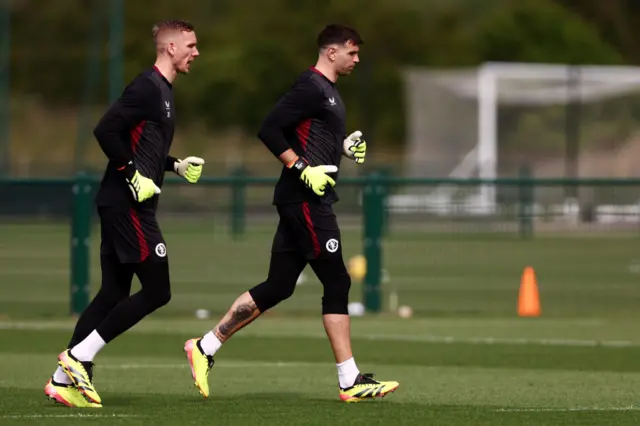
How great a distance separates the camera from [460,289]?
1995 cm

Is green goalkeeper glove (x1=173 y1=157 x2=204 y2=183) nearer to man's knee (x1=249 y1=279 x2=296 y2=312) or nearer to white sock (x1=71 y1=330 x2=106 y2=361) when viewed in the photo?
man's knee (x1=249 y1=279 x2=296 y2=312)

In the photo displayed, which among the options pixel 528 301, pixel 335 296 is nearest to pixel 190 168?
pixel 335 296

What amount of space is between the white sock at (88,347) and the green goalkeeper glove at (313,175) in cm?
152

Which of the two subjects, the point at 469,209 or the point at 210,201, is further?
the point at 210,201

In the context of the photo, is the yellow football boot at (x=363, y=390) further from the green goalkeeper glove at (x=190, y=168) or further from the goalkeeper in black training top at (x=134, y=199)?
the green goalkeeper glove at (x=190, y=168)

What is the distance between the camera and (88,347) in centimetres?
A: 982

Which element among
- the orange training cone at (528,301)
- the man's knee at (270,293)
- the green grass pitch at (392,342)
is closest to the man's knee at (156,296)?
the green grass pitch at (392,342)

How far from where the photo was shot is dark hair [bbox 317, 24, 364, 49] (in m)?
10.3

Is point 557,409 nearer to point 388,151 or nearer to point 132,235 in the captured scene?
point 132,235

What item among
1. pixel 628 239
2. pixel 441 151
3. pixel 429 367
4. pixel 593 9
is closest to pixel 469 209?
pixel 628 239

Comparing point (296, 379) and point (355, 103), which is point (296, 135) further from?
point (355, 103)

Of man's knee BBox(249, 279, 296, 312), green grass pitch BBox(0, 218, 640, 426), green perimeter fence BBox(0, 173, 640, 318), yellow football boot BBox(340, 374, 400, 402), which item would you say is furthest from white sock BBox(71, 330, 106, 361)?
green perimeter fence BBox(0, 173, 640, 318)

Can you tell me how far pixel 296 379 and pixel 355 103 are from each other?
59.0m

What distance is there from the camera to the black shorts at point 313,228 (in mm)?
10312
